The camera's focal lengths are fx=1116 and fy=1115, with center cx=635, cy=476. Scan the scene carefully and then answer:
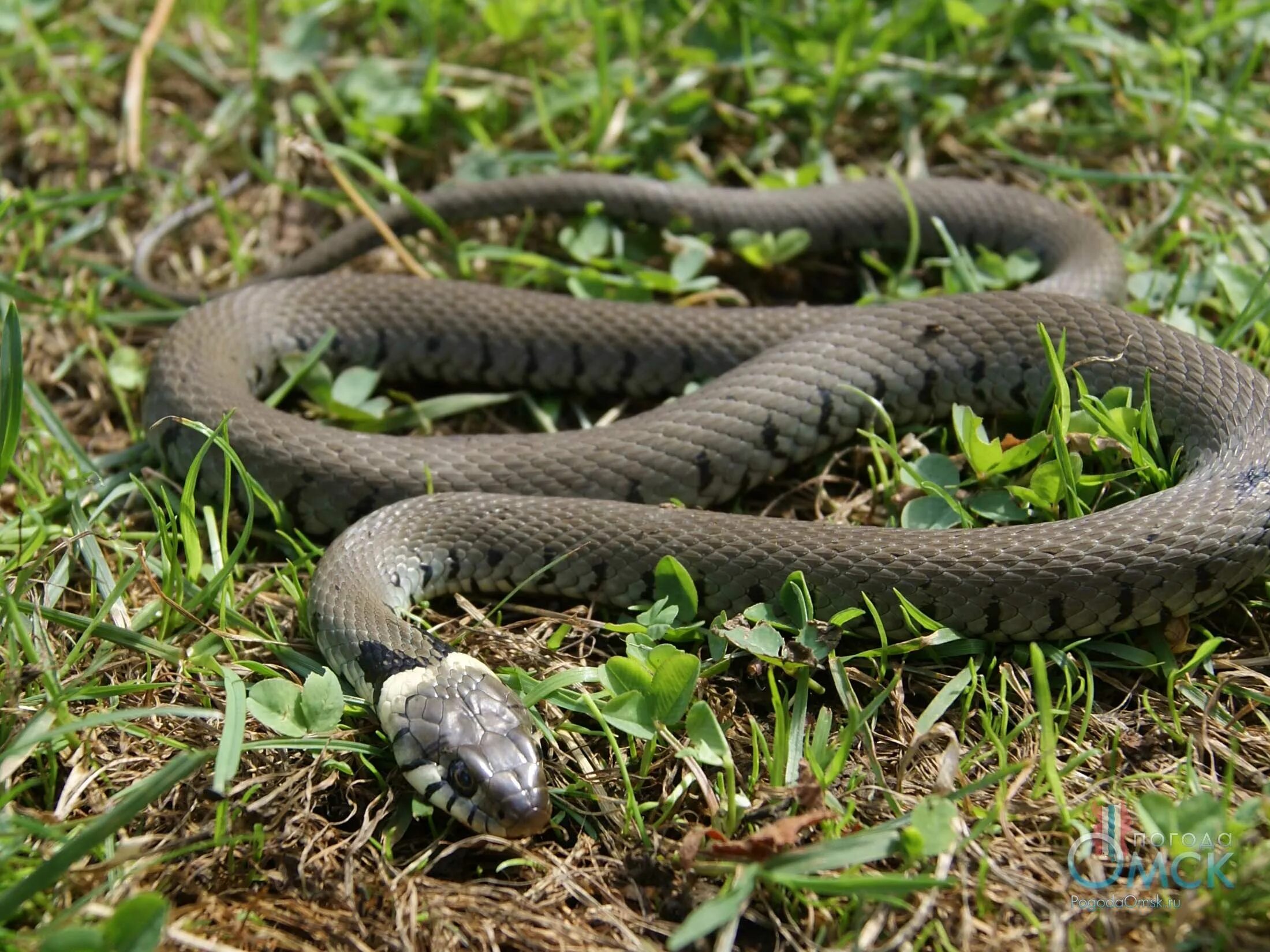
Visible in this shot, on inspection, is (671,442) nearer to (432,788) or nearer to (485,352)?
(485,352)

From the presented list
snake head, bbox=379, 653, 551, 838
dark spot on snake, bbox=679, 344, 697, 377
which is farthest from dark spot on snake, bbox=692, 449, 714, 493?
snake head, bbox=379, 653, 551, 838

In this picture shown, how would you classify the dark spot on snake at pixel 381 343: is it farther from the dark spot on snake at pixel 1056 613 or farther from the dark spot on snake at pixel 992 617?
the dark spot on snake at pixel 1056 613

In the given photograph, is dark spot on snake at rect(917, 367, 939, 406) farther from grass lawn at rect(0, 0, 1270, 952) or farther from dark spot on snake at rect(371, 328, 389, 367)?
dark spot on snake at rect(371, 328, 389, 367)

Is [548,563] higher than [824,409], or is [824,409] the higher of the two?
[824,409]

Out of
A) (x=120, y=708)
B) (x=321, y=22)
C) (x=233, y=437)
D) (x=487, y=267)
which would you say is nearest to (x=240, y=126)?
(x=321, y=22)

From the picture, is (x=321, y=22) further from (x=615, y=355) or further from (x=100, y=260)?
(x=615, y=355)

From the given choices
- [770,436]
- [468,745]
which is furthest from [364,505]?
[770,436]
